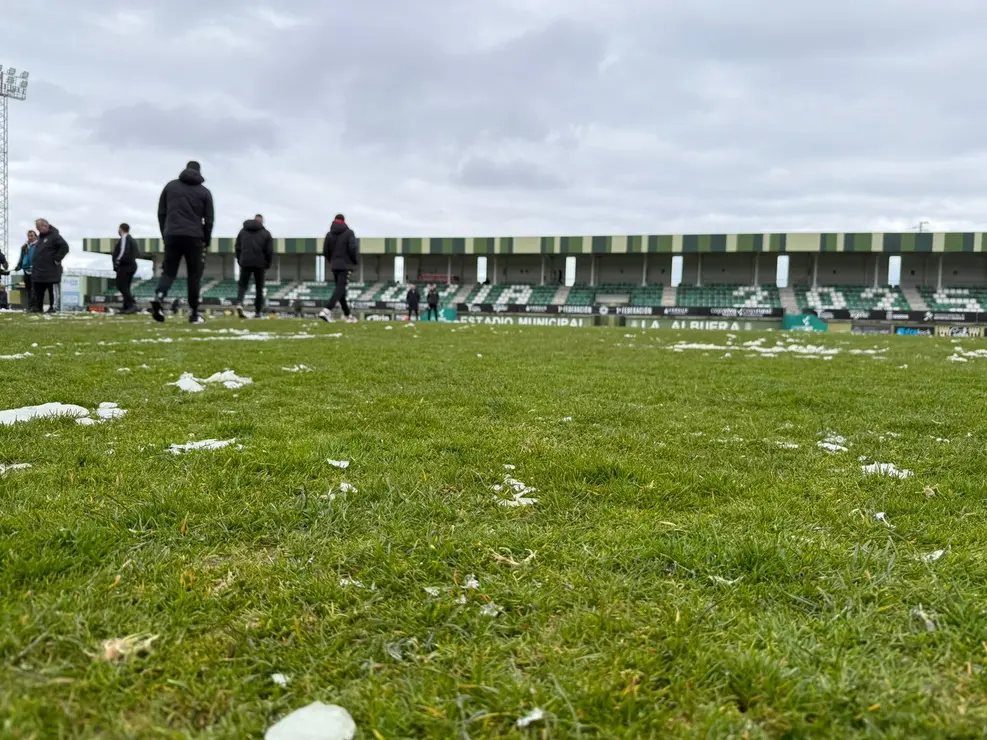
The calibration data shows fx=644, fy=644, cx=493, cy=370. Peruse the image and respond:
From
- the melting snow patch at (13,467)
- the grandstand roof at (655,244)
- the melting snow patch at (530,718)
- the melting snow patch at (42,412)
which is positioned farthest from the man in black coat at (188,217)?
the grandstand roof at (655,244)

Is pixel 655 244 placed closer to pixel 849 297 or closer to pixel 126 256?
pixel 849 297

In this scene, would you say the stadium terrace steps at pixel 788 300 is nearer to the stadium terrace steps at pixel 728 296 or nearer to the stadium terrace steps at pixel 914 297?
the stadium terrace steps at pixel 728 296

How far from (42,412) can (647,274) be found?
2259 inches

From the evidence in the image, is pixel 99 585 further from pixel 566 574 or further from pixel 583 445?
pixel 583 445

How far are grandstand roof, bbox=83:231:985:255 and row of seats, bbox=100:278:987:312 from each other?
11.0 feet

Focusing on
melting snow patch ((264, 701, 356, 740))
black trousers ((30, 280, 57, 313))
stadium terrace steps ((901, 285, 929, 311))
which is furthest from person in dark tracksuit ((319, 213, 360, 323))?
stadium terrace steps ((901, 285, 929, 311))

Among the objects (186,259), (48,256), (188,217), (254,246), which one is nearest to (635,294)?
(254,246)

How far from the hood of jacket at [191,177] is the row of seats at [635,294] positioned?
39449 millimetres

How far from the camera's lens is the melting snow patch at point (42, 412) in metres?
3.81

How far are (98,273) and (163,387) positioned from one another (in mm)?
75342

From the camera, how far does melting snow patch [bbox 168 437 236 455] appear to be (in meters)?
3.33

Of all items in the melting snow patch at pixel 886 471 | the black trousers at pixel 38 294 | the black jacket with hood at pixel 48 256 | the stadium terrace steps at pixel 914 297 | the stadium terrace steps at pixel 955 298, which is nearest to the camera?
the melting snow patch at pixel 886 471

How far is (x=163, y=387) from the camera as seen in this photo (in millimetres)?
5195

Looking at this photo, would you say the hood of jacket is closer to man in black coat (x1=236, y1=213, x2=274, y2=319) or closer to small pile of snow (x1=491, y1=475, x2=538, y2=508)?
man in black coat (x1=236, y1=213, x2=274, y2=319)
